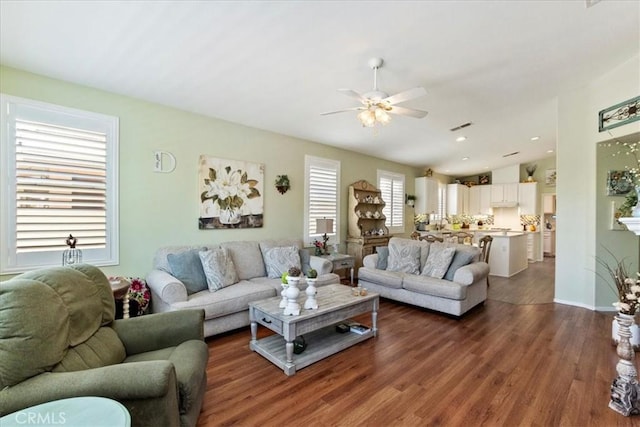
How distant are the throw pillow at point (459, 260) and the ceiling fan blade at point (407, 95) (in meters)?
2.51

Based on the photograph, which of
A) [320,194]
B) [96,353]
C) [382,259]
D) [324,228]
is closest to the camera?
[96,353]

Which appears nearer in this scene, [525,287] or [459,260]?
[459,260]

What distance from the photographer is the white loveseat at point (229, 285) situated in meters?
3.00

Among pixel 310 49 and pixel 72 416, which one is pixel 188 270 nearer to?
pixel 72 416

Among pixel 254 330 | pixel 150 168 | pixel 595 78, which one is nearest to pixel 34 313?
pixel 254 330

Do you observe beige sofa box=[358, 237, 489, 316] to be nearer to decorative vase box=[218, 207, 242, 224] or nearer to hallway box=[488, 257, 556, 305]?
A: hallway box=[488, 257, 556, 305]

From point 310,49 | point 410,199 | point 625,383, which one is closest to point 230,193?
point 310,49

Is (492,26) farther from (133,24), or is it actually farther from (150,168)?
(150,168)

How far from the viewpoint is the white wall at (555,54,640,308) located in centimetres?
407

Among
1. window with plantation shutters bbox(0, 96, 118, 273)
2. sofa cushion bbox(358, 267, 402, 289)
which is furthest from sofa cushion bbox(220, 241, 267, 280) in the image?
sofa cushion bbox(358, 267, 402, 289)

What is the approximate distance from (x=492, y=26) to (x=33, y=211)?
4.76m

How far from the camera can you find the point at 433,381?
239 centimetres

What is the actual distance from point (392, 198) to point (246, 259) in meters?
4.67

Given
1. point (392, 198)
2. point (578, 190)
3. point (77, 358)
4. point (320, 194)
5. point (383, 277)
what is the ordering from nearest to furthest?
point (77, 358), point (578, 190), point (383, 277), point (320, 194), point (392, 198)
